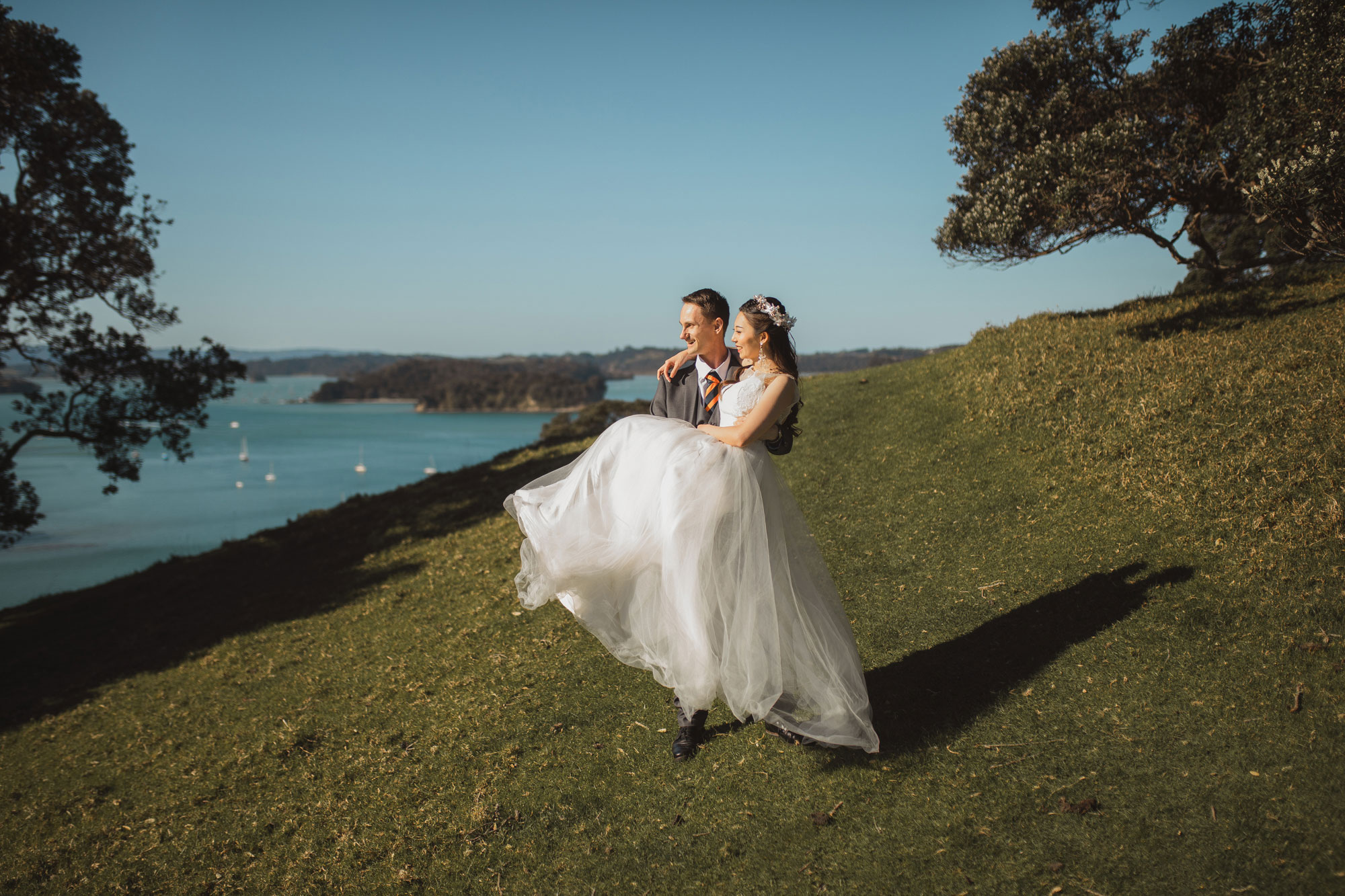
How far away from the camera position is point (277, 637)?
407 inches

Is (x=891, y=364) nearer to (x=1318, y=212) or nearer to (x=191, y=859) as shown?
(x=1318, y=212)

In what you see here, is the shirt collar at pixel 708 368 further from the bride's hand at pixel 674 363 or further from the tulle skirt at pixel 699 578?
the tulle skirt at pixel 699 578

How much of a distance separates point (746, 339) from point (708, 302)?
476 millimetres

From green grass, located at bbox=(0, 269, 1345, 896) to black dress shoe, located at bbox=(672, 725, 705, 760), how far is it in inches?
4.2

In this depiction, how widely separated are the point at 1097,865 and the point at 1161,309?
12255 millimetres

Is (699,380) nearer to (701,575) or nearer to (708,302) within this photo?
(708,302)

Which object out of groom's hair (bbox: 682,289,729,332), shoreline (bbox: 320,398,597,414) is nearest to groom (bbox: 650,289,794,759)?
groom's hair (bbox: 682,289,729,332)

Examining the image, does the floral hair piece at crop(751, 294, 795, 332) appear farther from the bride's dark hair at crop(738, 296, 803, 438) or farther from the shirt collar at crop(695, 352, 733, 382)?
the shirt collar at crop(695, 352, 733, 382)

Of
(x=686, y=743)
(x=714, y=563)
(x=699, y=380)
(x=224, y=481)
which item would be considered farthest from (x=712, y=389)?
(x=224, y=481)

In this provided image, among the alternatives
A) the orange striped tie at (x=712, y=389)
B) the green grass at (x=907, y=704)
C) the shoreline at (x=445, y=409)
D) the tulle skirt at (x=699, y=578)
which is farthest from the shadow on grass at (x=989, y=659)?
the shoreline at (x=445, y=409)

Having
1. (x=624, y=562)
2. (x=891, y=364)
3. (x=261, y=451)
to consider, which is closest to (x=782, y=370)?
(x=624, y=562)

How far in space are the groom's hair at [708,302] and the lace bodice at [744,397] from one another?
53cm

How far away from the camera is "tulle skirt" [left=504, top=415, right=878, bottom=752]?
421 centimetres

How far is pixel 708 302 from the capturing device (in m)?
4.75
